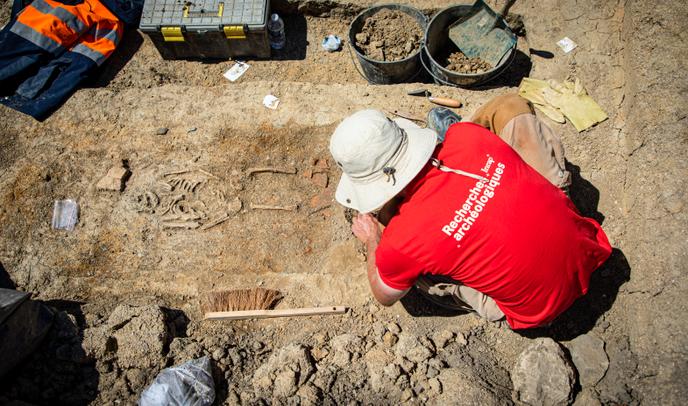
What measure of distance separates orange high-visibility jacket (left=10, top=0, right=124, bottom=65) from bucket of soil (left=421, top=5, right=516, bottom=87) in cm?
394

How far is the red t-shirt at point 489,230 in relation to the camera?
95.9 inches

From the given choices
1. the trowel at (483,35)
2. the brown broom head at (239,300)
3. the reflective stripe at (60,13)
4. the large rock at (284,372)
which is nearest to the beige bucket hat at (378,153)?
the large rock at (284,372)

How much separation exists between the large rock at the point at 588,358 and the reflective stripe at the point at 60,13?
20.5 feet

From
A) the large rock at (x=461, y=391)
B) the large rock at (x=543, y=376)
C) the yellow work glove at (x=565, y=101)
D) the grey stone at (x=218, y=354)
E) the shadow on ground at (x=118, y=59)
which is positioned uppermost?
the yellow work glove at (x=565, y=101)

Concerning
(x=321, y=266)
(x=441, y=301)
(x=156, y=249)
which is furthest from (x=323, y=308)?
(x=156, y=249)

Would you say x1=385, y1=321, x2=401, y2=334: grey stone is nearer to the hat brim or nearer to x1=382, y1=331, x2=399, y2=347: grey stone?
x1=382, y1=331, x2=399, y2=347: grey stone

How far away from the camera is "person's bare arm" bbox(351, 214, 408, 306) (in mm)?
2983

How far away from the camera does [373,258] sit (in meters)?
3.21

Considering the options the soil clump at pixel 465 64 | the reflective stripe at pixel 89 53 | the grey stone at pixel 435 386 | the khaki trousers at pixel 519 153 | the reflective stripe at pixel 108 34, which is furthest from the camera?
the reflective stripe at pixel 108 34

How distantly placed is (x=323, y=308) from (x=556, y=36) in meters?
4.11

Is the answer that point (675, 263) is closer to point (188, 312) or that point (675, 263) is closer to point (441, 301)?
point (441, 301)

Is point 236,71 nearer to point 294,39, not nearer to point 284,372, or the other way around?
point 294,39

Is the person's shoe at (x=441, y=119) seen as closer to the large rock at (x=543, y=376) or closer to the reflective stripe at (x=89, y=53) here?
the large rock at (x=543, y=376)

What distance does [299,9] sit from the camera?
5.71 metres
